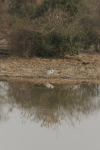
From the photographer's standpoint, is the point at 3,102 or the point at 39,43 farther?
the point at 39,43

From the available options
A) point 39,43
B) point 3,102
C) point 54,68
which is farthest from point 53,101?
point 39,43

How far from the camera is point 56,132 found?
4430 mm

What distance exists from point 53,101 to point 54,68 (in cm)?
484

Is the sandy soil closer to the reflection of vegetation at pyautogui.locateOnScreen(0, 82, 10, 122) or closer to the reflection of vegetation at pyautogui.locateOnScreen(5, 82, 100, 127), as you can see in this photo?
the reflection of vegetation at pyautogui.locateOnScreen(5, 82, 100, 127)

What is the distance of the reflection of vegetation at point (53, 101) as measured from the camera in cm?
521

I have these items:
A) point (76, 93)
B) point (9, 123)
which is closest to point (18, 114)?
point (9, 123)

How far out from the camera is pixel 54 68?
11.1m

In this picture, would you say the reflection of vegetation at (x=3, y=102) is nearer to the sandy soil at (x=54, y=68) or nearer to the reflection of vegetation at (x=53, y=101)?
the reflection of vegetation at (x=53, y=101)

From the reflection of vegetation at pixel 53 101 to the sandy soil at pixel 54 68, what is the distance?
1.04 metres

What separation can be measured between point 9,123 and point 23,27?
837 centimetres

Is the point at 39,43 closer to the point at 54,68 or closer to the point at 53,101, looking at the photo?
the point at 54,68

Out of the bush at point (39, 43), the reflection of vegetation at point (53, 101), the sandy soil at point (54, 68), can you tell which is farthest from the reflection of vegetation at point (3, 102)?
the bush at point (39, 43)

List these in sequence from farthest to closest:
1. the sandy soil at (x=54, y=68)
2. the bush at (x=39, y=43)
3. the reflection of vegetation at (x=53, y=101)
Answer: the bush at (x=39, y=43)
the sandy soil at (x=54, y=68)
the reflection of vegetation at (x=53, y=101)

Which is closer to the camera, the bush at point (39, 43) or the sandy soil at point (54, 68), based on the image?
the sandy soil at point (54, 68)
